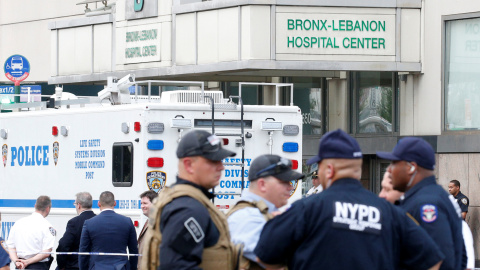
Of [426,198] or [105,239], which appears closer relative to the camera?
[426,198]

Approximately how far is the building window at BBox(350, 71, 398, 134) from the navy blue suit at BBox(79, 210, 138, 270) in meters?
11.0

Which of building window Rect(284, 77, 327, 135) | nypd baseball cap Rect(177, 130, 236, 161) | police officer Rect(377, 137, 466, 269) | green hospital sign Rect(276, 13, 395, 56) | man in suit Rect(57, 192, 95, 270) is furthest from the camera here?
building window Rect(284, 77, 327, 135)

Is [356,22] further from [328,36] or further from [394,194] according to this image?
[394,194]

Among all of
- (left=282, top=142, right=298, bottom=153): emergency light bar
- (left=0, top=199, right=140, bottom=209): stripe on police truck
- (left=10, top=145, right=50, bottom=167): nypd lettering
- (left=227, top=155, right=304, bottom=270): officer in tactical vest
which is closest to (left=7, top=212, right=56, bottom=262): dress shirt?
(left=0, top=199, right=140, bottom=209): stripe on police truck

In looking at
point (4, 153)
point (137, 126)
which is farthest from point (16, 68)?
point (137, 126)

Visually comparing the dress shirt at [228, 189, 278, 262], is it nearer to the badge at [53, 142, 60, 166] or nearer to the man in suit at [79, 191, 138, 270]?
the man in suit at [79, 191, 138, 270]

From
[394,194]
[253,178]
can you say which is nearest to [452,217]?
[394,194]

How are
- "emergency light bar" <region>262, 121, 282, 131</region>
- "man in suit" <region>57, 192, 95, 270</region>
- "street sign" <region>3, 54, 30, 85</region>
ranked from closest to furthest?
"man in suit" <region>57, 192, 95, 270</region> < "emergency light bar" <region>262, 121, 282, 131</region> < "street sign" <region>3, 54, 30, 85</region>

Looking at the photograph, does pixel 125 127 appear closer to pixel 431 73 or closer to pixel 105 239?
pixel 105 239

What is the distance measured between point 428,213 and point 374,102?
52.1ft

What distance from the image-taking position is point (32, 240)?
11727mm

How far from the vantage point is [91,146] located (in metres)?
14.3

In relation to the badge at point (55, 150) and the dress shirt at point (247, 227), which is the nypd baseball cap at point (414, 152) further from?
the badge at point (55, 150)

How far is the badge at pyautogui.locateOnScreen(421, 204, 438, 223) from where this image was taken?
562 centimetres
